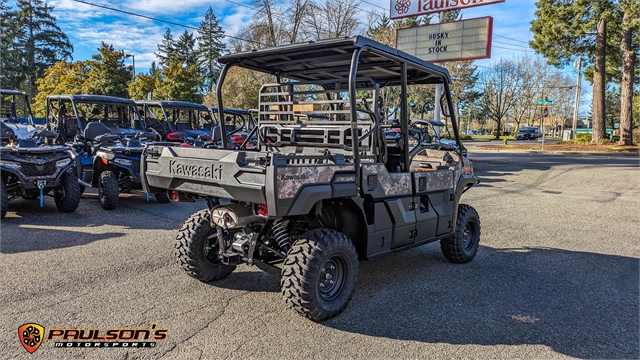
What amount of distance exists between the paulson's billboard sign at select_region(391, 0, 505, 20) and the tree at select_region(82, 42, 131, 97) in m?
20.0

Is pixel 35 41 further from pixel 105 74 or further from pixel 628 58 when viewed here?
pixel 628 58

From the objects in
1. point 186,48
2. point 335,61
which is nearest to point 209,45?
point 186,48

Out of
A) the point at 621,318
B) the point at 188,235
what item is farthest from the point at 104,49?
the point at 621,318

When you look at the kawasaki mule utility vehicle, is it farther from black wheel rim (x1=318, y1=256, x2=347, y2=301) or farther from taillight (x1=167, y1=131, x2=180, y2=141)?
taillight (x1=167, y1=131, x2=180, y2=141)

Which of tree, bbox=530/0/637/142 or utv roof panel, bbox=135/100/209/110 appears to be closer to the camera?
utv roof panel, bbox=135/100/209/110

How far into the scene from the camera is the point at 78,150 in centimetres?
956

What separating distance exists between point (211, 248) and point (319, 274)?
1356mm

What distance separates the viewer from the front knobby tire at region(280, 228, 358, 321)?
3.37 meters

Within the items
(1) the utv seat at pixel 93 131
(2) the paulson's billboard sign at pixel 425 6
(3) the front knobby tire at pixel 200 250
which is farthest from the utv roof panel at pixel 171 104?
(3) the front knobby tire at pixel 200 250

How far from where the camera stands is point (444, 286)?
4.45 meters

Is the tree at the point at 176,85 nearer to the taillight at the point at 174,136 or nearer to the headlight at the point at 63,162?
the taillight at the point at 174,136

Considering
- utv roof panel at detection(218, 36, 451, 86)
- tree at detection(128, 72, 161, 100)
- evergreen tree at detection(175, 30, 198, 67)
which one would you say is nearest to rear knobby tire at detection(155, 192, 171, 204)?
utv roof panel at detection(218, 36, 451, 86)

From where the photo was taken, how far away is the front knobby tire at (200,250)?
4.15 metres

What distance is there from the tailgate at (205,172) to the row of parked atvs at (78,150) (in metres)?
1.05
